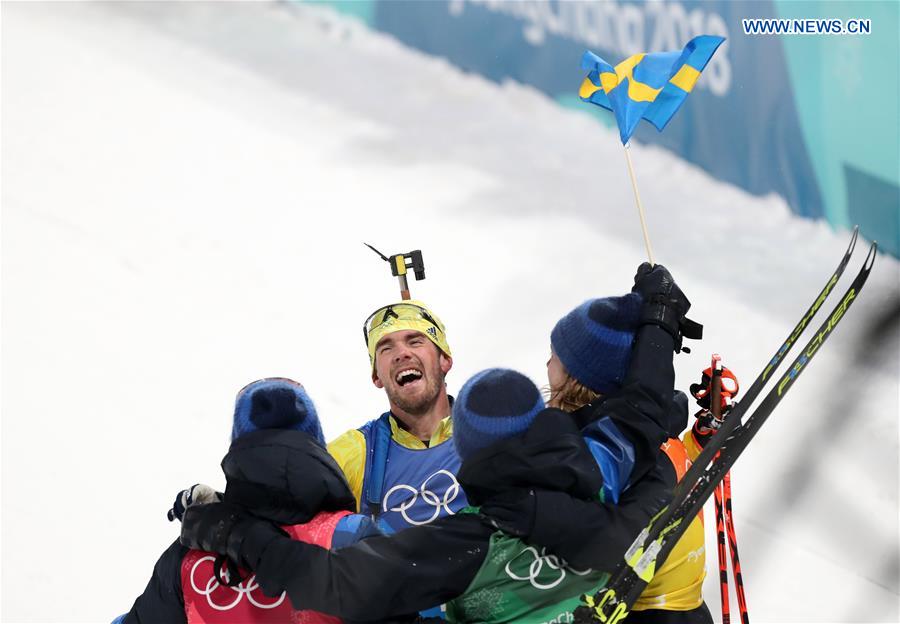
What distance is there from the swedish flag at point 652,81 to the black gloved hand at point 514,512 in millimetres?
1784

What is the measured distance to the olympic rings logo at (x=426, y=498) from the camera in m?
3.37

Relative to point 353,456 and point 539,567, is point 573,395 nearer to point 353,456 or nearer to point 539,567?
point 539,567

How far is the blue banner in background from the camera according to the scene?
6680mm

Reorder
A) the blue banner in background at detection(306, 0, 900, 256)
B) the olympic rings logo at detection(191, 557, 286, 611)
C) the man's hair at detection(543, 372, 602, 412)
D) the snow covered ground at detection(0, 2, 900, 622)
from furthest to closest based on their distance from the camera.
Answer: the blue banner in background at detection(306, 0, 900, 256) < the snow covered ground at detection(0, 2, 900, 622) < the man's hair at detection(543, 372, 602, 412) < the olympic rings logo at detection(191, 557, 286, 611)

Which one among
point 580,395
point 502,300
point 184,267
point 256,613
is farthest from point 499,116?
point 256,613

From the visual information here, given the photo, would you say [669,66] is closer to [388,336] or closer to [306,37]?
[388,336]

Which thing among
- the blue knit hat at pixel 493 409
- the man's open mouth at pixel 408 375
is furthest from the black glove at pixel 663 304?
the man's open mouth at pixel 408 375

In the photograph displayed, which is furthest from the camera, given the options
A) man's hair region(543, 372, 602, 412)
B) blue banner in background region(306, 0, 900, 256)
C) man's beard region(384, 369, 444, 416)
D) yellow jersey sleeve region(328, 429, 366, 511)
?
blue banner in background region(306, 0, 900, 256)

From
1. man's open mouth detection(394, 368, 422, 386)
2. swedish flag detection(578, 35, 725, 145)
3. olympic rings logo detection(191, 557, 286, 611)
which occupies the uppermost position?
swedish flag detection(578, 35, 725, 145)

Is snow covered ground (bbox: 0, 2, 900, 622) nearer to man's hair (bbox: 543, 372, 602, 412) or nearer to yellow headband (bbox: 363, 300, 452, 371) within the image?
yellow headband (bbox: 363, 300, 452, 371)

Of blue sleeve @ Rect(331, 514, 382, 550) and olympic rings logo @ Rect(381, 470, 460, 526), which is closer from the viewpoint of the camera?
blue sleeve @ Rect(331, 514, 382, 550)

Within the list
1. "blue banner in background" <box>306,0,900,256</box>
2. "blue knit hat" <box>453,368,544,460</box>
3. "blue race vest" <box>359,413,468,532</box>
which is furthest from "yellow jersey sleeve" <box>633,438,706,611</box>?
"blue banner in background" <box>306,0,900,256</box>

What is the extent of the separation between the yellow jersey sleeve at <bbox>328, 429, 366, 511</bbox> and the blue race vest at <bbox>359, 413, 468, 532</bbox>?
0.06ft

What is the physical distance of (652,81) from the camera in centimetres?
402
